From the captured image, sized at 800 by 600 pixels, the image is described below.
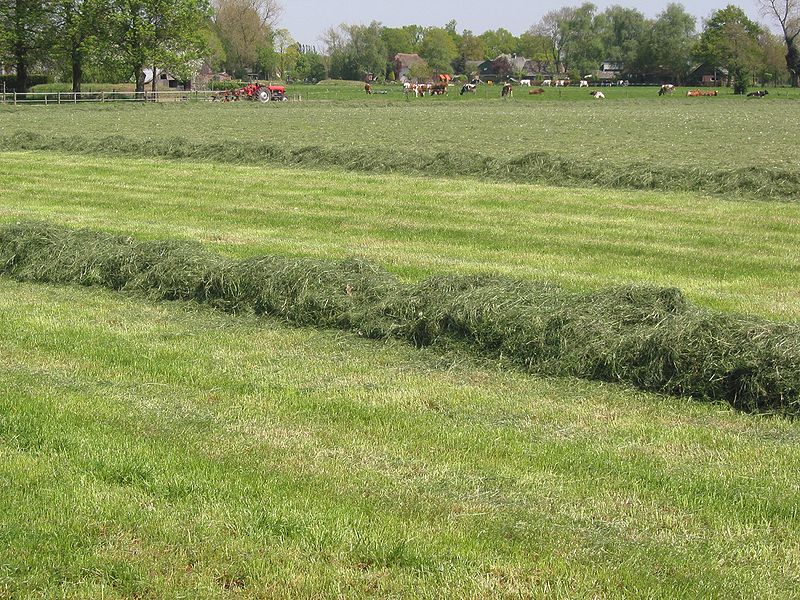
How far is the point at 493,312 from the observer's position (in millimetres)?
8070

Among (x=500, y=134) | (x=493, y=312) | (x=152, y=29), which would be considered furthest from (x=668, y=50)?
(x=493, y=312)

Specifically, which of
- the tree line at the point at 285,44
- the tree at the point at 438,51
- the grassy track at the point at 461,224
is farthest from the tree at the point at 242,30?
the grassy track at the point at 461,224

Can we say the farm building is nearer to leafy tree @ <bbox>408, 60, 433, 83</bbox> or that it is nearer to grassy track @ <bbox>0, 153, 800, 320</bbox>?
leafy tree @ <bbox>408, 60, 433, 83</bbox>

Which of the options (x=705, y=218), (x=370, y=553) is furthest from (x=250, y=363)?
(x=705, y=218)

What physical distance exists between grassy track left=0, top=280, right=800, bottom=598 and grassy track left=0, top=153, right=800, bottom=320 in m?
3.71

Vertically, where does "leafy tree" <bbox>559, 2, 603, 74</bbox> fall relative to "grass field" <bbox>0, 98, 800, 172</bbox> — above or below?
above

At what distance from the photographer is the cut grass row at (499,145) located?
746 inches

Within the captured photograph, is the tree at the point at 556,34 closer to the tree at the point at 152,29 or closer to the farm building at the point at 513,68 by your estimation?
the farm building at the point at 513,68

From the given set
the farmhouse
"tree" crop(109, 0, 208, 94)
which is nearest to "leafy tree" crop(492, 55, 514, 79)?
the farmhouse

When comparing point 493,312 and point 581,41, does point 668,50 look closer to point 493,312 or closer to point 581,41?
point 581,41

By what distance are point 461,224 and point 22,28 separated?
61.9 meters

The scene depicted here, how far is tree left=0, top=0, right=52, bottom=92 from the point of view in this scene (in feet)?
222

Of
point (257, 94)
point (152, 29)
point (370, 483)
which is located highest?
point (152, 29)

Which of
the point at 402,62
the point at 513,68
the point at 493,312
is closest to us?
the point at 493,312
